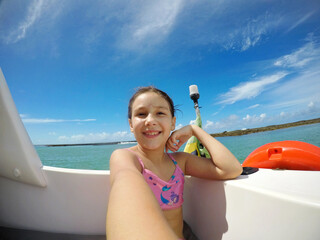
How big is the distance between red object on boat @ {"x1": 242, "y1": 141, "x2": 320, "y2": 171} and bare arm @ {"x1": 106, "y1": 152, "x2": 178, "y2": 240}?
0.92m

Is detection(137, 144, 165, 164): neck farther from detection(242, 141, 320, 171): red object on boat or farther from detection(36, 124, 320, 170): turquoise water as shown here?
detection(36, 124, 320, 170): turquoise water

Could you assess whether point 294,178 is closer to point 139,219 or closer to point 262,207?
point 262,207

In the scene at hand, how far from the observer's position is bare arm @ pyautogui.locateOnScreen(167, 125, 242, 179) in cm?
79

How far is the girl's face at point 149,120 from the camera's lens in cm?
85

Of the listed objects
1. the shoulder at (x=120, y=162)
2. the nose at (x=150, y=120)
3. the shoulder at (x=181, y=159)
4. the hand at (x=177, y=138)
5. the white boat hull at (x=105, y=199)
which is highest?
the nose at (x=150, y=120)

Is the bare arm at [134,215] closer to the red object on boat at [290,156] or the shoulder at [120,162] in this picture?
the shoulder at [120,162]

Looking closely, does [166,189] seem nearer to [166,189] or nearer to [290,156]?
[166,189]

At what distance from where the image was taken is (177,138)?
973 mm

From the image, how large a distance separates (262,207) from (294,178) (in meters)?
0.23

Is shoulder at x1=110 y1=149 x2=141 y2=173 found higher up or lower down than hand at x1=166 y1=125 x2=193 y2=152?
lower down

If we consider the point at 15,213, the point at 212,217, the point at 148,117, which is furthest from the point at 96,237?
the point at 148,117

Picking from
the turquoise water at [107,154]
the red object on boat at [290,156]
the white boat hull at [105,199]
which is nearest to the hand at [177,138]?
the white boat hull at [105,199]

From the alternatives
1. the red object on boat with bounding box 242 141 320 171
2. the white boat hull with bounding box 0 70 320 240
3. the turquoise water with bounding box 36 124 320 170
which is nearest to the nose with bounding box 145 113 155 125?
the white boat hull with bounding box 0 70 320 240

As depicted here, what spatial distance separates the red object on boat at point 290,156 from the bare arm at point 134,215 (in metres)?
0.92
